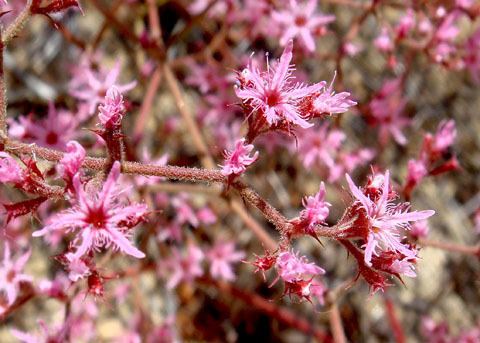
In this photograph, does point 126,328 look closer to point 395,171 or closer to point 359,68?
point 395,171

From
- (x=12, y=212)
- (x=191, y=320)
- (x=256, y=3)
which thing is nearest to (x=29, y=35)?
(x=256, y=3)

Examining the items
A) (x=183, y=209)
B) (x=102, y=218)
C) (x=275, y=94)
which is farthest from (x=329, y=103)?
(x=183, y=209)

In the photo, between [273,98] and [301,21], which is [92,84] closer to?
[301,21]

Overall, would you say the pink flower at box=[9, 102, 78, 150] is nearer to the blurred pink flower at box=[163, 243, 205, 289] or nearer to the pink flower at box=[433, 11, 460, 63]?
the blurred pink flower at box=[163, 243, 205, 289]

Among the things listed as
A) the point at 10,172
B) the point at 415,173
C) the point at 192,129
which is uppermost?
the point at 10,172

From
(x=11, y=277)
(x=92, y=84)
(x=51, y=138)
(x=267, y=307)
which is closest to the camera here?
(x=11, y=277)


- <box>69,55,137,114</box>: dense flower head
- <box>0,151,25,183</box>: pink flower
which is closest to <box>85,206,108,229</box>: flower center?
<box>0,151,25,183</box>: pink flower
